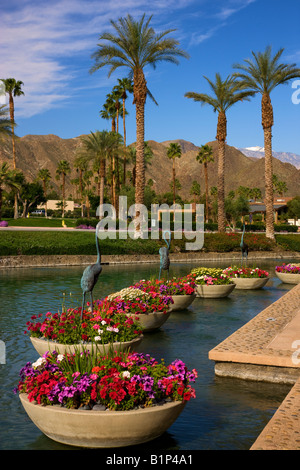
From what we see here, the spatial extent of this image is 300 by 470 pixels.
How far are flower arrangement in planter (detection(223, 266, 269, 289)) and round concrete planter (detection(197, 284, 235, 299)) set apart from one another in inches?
99.6

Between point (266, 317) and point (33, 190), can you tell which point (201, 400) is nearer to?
point (266, 317)

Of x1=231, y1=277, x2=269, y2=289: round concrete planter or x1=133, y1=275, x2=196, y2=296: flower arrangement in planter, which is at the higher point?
x1=133, y1=275, x2=196, y2=296: flower arrangement in planter

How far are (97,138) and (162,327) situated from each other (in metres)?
54.3

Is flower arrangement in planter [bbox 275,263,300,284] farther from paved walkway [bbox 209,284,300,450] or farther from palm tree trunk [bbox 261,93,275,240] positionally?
palm tree trunk [bbox 261,93,275,240]

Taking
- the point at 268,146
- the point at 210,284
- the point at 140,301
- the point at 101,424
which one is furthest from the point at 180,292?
the point at 268,146

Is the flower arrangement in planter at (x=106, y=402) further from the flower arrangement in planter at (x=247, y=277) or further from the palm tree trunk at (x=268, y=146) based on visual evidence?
the palm tree trunk at (x=268, y=146)

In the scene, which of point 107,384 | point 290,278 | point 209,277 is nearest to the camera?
point 107,384

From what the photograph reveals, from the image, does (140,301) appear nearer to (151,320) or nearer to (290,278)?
(151,320)

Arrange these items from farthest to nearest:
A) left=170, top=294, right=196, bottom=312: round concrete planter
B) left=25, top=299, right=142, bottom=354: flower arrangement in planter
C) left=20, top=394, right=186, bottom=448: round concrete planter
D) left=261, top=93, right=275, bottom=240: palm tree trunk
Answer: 1. left=261, top=93, right=275, bottom=240: palm tree trunk
2. left=170, top=294, right=196, bottom=312: round concrete planter
3. left=25, top=299, right=142, bottom=354: flower arrangement in planter
4. left=20, top=394, right=186, bottom=448: round concrete planter

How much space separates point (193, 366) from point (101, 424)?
4.31 metres

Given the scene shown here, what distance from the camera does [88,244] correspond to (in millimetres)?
34500

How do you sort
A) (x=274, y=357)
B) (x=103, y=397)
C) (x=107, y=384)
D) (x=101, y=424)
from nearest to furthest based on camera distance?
(x=101, y=424)
(x=103, y=397)
(x=107, y=384)
(x=274, y=357)

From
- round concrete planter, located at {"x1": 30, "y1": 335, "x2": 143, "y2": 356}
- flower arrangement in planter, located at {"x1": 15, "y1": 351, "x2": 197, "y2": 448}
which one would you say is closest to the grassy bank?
round concrete planter, located at {"x1": 30, "y1": 335, "x2": 143, "y2": 356}

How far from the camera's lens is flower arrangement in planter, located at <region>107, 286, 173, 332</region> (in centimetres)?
1184
